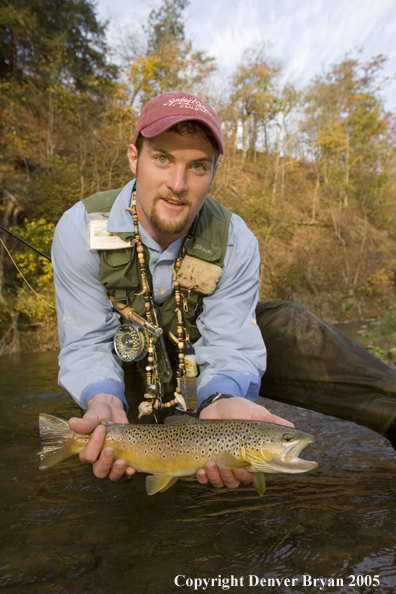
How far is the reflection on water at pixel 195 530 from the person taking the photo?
206cm

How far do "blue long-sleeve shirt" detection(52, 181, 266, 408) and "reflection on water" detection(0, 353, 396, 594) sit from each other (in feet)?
2.25

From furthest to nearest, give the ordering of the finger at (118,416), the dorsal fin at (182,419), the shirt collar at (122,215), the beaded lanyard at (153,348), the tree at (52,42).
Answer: the tree at (52,42)
the beaded lanyard at (153,348)
the shirt collar at (122,215)
the finger at (118,416)
the dorsal fin at (182,419)

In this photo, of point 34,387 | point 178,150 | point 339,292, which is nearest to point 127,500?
point 178,150

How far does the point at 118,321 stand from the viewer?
11.6 feet

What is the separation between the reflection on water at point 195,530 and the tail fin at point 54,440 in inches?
18.4

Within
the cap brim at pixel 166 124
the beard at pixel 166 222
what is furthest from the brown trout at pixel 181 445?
the cap brim at pixel 166 124

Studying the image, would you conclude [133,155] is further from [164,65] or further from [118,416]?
[164,65]

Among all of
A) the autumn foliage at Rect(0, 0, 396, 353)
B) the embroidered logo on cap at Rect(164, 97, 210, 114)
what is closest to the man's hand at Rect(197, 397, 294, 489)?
the embroidered logo on cap at Rect(164, 97, 210, 114)

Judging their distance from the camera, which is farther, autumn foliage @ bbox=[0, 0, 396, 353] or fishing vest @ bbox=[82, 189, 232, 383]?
autumn foliage @ bbox=[0, 0, 396, 353]

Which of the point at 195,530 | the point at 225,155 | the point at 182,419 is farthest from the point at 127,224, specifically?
the point at 225,155

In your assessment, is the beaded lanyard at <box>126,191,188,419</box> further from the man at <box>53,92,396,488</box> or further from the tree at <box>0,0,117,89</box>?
the tree at <box>0,0,117,89</box>

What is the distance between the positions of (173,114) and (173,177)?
40cm

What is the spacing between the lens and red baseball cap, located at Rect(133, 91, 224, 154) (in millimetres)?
2873

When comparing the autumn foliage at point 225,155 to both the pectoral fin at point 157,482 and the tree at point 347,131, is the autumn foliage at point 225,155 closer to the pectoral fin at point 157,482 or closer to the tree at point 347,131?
the tree at point 347,131
